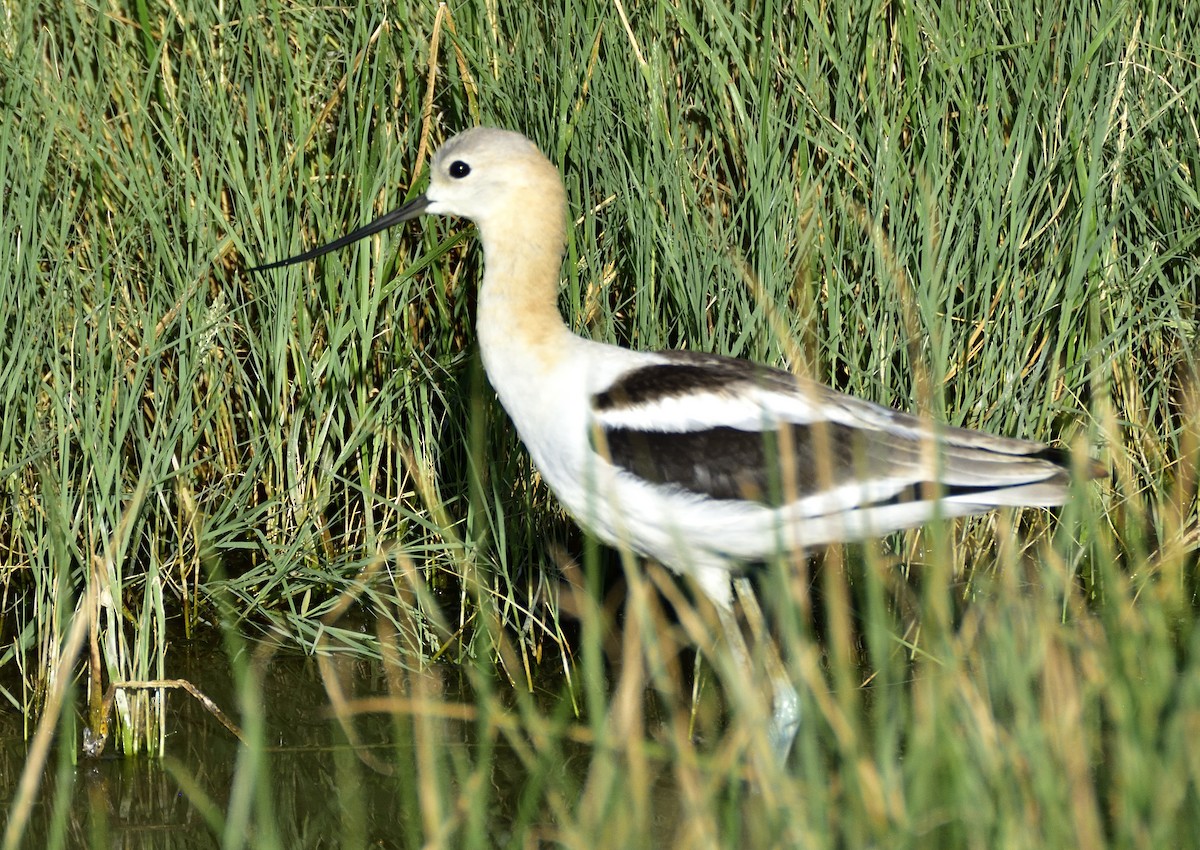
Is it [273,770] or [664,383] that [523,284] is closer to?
[664,383]

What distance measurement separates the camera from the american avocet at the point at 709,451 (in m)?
3.27

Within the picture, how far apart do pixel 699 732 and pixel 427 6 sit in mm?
2147

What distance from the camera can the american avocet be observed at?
327 centimetres

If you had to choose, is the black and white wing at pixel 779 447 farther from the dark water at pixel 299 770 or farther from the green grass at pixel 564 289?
the dark water at pixel 299 770

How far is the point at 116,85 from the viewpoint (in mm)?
4305

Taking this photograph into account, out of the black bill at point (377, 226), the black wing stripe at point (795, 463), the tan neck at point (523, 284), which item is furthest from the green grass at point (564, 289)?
the black wing stripe at point (795, 463)

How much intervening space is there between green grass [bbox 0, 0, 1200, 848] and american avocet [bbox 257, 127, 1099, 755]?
0.35m

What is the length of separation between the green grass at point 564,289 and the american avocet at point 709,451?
349 millimetres

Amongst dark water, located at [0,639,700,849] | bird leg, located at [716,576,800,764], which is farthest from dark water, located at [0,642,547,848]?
bird leg, located at [716,576,800,764]

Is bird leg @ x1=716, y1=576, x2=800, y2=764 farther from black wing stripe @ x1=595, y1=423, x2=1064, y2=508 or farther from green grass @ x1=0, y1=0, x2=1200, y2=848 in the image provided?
black wing stripe @ x1=595, y1=423, x2=1064, y2=508

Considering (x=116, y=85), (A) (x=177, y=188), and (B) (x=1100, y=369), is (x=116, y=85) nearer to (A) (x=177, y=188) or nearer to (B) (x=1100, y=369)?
(A) (x=177, y=188)

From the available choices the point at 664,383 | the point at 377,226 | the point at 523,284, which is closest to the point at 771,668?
the point at 664,383

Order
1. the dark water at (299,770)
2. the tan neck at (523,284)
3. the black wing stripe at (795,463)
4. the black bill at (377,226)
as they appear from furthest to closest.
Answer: the black bill at (377,226)
the tan neck at (523,284)
the black wing stripe at (795,463)
the dark water at (299,770)

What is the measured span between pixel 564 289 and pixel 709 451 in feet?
3.09
